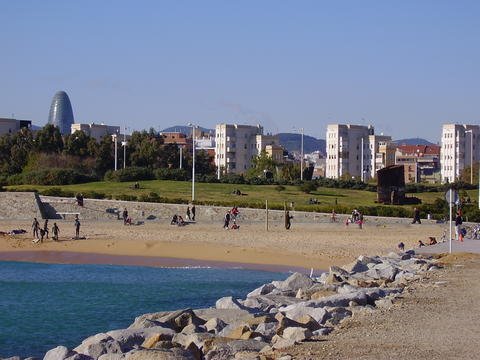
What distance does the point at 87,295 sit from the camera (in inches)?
1057

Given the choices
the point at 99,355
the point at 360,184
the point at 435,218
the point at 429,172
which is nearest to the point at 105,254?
the point at 435,218

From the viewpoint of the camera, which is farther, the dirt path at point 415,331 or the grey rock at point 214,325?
the grey rock at point 214,325

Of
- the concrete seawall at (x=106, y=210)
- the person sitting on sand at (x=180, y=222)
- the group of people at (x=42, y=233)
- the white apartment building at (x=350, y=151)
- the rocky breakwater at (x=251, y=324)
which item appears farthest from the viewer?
the white apartment building at (x=350, y=151)

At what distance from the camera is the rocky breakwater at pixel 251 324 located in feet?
44.2

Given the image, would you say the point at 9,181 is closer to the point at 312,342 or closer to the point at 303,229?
the point at 303,229

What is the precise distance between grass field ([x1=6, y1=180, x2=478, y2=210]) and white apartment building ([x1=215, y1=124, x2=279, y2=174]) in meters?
69.2

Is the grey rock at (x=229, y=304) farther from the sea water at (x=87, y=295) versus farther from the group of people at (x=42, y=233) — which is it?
the group of people at (x=42, y=233)

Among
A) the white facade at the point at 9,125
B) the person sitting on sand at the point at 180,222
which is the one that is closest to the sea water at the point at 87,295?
the person sitting on sand at the point at 180,222

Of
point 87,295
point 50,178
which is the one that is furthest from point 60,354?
point 50,178

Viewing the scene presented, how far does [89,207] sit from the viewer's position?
51.9 m

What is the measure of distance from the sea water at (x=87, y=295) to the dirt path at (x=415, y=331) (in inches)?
256

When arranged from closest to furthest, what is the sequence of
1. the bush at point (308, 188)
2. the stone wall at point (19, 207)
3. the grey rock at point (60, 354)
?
the grey rock at point (60, 354) < the stone wall at point (19, 207) < the bush at point (308, 188)

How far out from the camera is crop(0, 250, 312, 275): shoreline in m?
34.3

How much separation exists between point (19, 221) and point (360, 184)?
114ft
